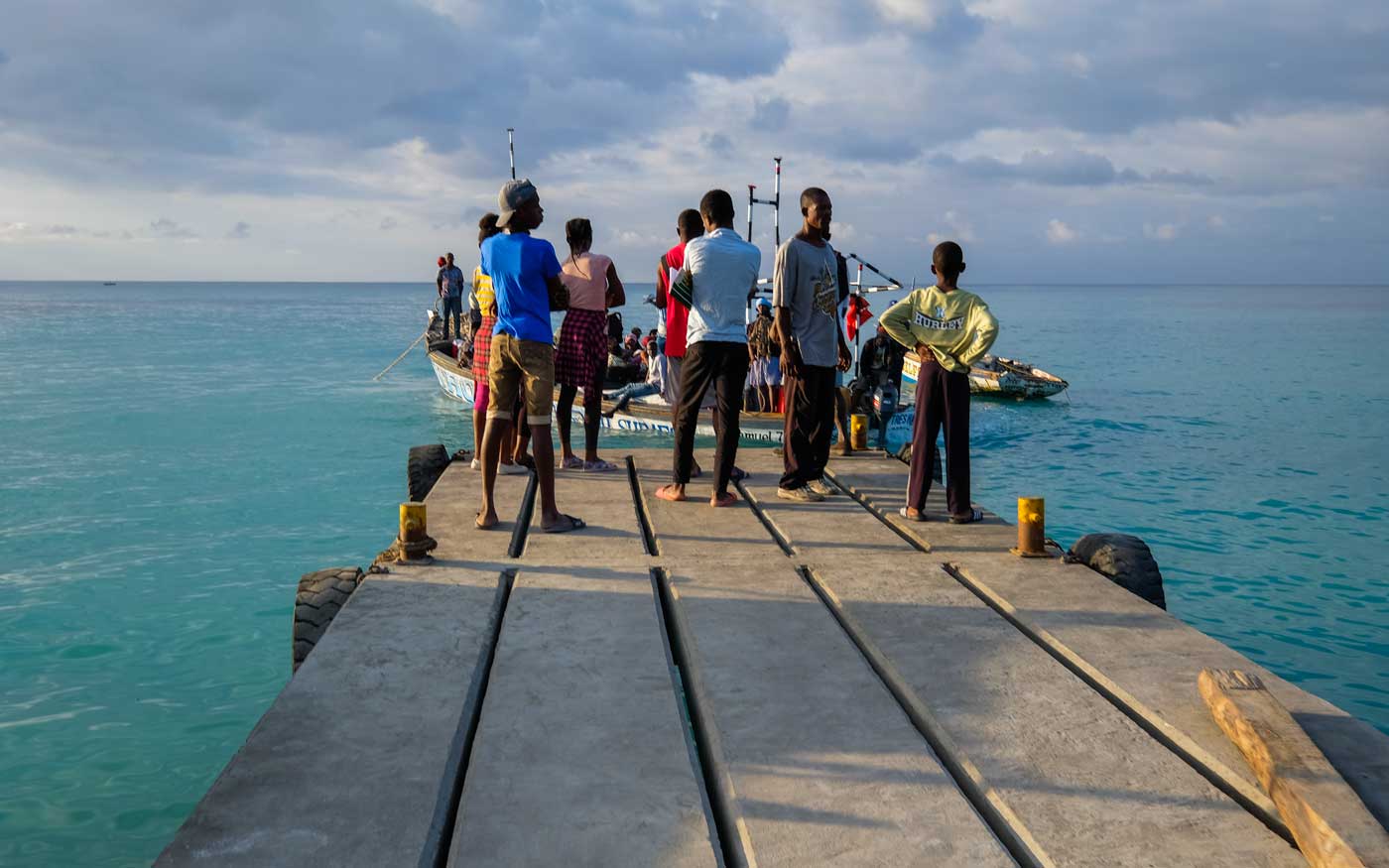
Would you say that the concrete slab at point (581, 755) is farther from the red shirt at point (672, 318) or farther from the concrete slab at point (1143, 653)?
the red shirt at point (672, 318)

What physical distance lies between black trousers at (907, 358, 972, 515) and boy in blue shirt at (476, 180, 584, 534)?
237 cm

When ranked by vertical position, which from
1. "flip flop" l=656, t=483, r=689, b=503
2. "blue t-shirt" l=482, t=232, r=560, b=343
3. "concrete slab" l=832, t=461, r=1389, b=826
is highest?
"blue t-shirt" l=482, t=232, r=560, b=343

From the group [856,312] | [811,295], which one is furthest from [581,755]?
[856,312]

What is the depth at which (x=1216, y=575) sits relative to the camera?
37.8 feet

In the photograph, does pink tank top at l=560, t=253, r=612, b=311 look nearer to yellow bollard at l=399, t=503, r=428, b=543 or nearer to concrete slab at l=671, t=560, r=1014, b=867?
yellow bollard at l=399, t=503, r=428, b=543

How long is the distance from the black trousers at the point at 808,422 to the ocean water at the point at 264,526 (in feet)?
14.0

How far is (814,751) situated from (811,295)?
166 inches

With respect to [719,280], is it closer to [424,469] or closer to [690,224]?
[690,224]

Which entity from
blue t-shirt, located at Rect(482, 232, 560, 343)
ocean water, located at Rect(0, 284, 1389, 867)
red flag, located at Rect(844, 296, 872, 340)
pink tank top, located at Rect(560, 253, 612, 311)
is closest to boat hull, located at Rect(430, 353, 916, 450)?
ocean water, located at Rect(0, 284, 1389, 867)

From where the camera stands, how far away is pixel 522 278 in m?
6.38

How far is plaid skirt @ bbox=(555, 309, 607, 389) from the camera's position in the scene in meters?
8.34

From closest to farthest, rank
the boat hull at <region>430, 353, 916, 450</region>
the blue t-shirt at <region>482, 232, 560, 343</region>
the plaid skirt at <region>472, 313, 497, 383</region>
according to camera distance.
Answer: the blue t-shirt at <region>482, 232, 560, 343</region>, the plaid skirt at <region>472, 313, 497, 383</region>, the boat hull at <region>430, 353, 916, 450</region>

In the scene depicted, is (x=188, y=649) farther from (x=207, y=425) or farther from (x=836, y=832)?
(x=207, y=425)

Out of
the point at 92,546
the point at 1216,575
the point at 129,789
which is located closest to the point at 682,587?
the point at 129,789
